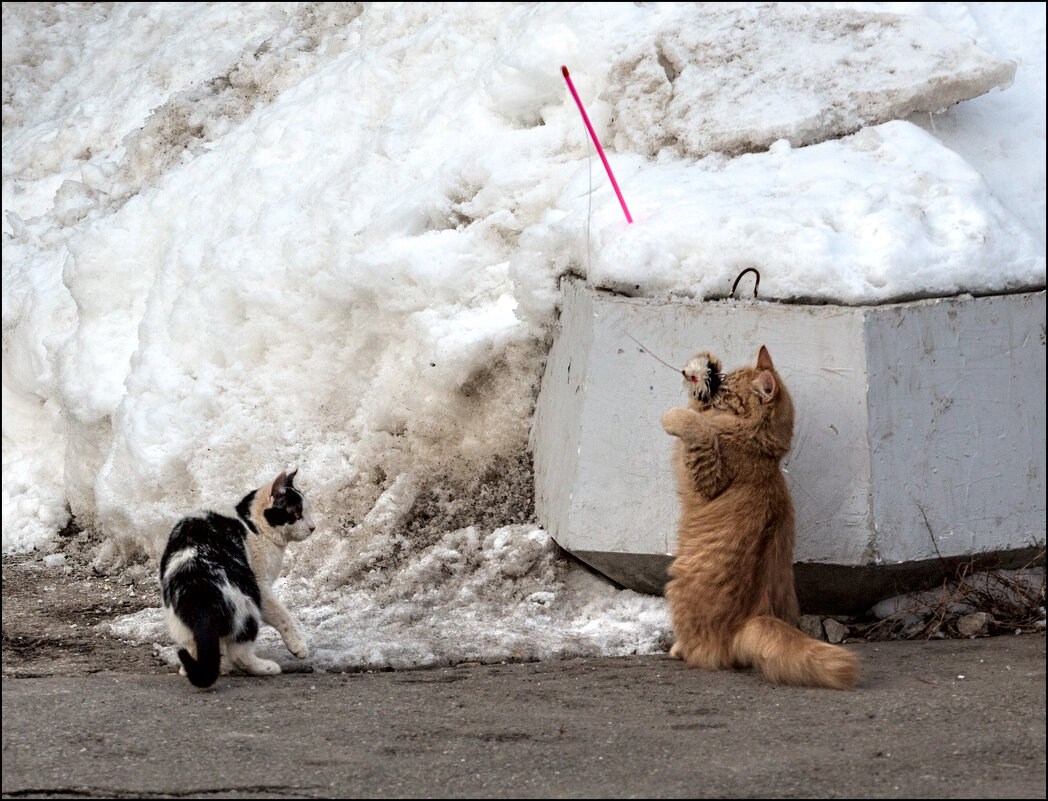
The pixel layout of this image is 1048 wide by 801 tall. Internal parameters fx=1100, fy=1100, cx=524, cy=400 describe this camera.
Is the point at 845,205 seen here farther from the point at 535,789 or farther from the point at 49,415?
the point at 49,415

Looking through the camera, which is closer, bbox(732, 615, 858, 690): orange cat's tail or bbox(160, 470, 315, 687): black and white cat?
bbox(732, 615, 858, 690): orange cat's tail

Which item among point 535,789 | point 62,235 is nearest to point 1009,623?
point 535,789

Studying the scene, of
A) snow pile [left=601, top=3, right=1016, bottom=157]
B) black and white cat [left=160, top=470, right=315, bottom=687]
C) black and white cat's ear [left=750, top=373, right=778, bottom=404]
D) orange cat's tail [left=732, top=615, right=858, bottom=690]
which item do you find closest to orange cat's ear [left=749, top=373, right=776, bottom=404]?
black and white cat's ear [left=750, top=373, right=778, bottom=404]

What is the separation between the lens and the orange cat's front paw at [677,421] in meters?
4.00

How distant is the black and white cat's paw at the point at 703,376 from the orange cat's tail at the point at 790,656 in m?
0.86

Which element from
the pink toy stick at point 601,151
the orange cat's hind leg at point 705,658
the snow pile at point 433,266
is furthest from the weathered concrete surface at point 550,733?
the pink toy stick at point 601,151

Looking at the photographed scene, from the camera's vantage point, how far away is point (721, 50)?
5.34 m

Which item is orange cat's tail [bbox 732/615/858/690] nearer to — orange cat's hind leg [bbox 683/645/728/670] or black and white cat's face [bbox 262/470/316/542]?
orange cat's hind leg [bbox 683/645/728/670]

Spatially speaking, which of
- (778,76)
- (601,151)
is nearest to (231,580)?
(601,151)

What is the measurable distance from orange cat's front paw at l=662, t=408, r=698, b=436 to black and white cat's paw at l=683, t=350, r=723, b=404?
211mm

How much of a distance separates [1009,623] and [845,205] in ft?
5.87

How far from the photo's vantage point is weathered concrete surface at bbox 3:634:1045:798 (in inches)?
115

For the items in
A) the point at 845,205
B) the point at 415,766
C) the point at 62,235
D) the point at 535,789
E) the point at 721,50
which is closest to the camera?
the point at 535,789

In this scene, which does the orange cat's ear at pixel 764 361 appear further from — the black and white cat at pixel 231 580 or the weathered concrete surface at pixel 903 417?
the black and white cat at pixel 231 580
